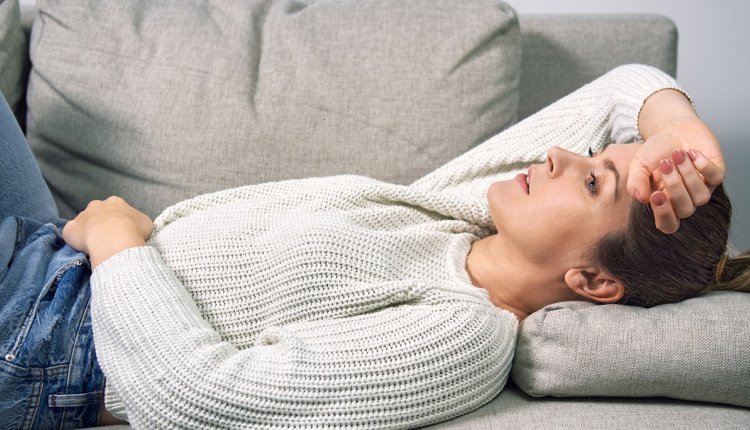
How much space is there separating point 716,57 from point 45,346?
213cm

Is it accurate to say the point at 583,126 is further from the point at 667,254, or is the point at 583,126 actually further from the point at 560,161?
the point at 667,254

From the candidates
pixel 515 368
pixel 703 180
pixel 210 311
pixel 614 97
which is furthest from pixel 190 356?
pixel 614 97

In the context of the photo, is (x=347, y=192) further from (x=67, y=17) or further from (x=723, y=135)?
(x=723, y=135)

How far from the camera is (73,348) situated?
3.90ft

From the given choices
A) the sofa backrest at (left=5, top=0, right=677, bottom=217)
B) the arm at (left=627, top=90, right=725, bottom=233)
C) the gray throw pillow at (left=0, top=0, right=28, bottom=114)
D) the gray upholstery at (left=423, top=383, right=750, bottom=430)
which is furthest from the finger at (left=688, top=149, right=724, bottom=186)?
the gray throw pillow at (left=0, top=0, right=28, bottom=114)

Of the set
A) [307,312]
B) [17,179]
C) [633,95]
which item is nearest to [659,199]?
[633,95]

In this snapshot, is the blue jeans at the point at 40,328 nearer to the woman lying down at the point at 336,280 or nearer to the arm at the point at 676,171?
the woman lying down at the point at 336,280

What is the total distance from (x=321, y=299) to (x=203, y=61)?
74cm

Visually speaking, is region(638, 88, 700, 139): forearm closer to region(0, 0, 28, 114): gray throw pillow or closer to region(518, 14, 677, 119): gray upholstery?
region(518, 14, 677, 119): gray upholstery

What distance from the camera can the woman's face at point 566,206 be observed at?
1.23 m

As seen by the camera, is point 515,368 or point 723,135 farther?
point 723,135

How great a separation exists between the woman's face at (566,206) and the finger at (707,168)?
5.9 inches

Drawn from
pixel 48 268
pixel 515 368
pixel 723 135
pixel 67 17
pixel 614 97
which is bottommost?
pixel 723 135

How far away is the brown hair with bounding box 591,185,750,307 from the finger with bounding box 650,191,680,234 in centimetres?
8
